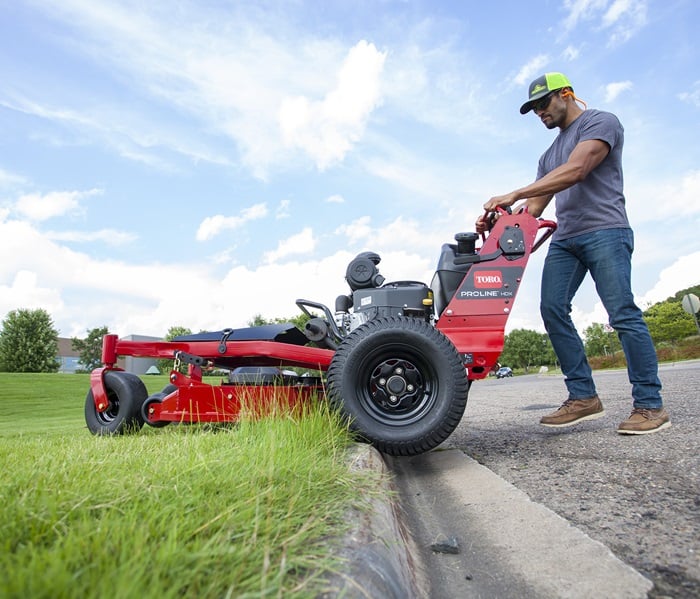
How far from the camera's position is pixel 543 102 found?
370cm

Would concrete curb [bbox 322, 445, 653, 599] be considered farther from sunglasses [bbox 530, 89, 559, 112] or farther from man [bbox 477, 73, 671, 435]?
sunglasses [bbox 530, 89, 559, 112]

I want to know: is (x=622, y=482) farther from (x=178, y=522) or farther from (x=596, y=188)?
(x=596, y=188)

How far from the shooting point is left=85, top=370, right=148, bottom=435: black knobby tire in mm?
3891

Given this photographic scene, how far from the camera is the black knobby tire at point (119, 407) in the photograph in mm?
3891

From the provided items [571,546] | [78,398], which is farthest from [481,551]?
[78,398]

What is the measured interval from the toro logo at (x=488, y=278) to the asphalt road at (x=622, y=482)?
1087 millimetres

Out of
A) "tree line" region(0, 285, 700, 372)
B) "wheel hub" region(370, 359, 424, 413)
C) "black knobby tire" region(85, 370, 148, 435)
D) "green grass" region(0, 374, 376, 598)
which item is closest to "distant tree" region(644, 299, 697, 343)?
"tree line" region(0, 285, 700, 372)

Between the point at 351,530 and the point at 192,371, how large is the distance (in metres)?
2.53

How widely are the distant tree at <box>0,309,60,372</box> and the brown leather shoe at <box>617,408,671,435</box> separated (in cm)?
A: 5258

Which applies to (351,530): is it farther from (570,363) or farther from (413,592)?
(570,363)

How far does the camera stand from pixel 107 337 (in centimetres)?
393

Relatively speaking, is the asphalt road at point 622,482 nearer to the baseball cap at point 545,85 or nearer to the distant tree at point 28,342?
the baseball cap at point 545,85

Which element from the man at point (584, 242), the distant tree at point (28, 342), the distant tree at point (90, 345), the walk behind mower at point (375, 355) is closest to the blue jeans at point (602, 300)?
the man at point (584, 242)

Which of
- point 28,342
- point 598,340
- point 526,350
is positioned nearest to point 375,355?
point 28,342
